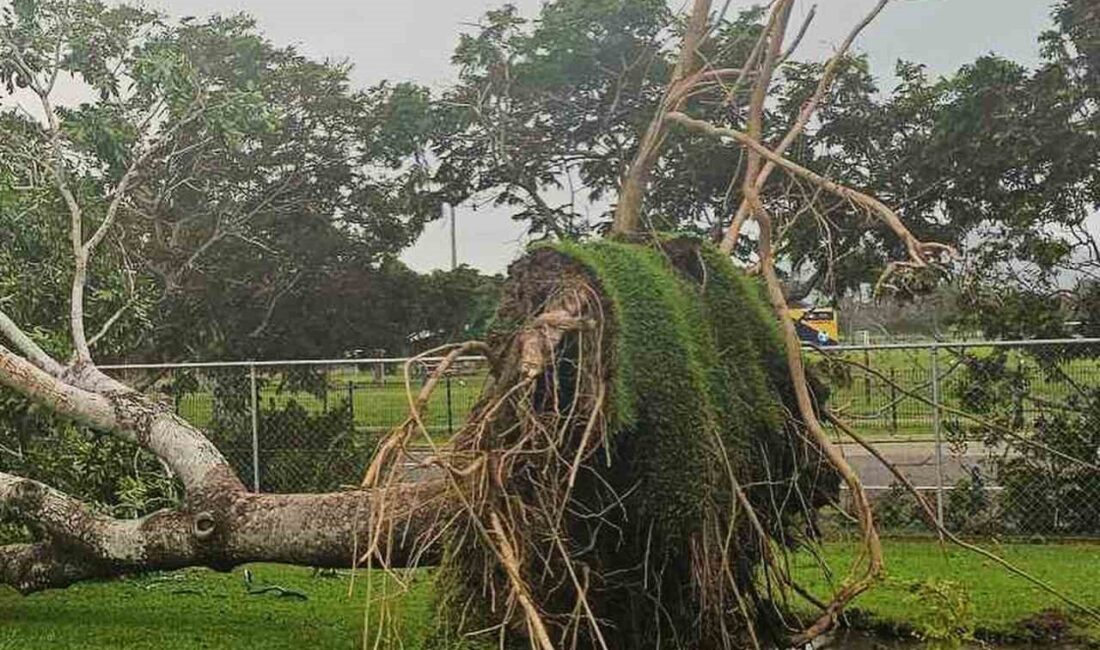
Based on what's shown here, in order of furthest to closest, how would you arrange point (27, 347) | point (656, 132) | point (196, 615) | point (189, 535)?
point (196, 615) < point (27, 347) < point (189, 535) < point (656, 132)

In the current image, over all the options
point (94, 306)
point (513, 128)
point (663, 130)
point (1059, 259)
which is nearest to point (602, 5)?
point (513, 128)

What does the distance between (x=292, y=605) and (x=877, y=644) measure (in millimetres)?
3675

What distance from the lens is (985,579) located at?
7.94m

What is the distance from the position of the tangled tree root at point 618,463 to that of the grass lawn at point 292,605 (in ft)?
6.54

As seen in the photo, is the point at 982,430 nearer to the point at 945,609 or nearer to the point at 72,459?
Answer: the point at 945,609

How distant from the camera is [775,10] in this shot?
464cm

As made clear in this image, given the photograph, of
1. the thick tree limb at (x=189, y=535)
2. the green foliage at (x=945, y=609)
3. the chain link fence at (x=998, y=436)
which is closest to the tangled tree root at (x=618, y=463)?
the green foliage at (x=945, y=609)

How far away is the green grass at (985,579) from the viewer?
22.3 feet

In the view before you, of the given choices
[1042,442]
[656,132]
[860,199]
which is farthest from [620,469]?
[1042,442]

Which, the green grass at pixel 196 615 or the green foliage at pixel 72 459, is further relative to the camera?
the green foliage at pixel 72 459

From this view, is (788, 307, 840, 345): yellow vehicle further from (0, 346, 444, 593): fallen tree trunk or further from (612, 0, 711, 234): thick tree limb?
(0, 346, 444, 593): fallen tree trunk

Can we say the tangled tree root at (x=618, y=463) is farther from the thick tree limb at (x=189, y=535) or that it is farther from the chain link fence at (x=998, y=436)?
the chain link fence at (x=998, y=436)

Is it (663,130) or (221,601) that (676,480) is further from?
(221,601)

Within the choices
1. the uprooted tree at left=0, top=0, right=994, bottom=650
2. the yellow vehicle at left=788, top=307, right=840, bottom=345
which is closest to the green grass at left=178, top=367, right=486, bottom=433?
the yellow vehicle at left=788, top=307, right=840, bottom=345
